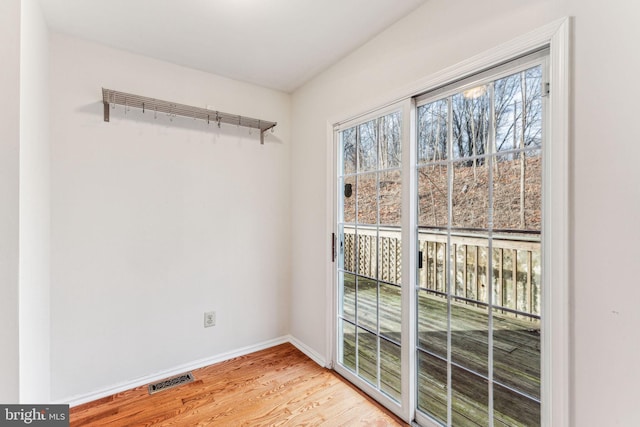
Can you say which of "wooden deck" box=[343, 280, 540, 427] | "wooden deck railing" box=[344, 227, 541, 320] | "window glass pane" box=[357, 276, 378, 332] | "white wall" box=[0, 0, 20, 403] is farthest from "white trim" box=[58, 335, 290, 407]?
"wooden deck railing" box=[344, 227, 541, 320]

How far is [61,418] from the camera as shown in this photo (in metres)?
1.64

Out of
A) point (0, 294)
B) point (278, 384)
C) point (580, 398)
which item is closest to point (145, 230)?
point (0, 294)

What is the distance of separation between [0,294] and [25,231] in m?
0.28

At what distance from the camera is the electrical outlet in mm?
2445

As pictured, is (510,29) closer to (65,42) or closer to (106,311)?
(65,42)

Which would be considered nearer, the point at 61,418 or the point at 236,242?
the point at 61,418

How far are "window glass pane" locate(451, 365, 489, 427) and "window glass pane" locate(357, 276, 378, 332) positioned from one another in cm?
60

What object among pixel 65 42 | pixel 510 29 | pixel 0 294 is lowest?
pixel 0 294

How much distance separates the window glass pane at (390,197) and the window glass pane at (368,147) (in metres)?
0.13

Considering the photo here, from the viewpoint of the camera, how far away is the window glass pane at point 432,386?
5.39ft

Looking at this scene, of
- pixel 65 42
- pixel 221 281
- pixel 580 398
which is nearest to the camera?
pixel 580 398

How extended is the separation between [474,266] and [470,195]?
1.21ft

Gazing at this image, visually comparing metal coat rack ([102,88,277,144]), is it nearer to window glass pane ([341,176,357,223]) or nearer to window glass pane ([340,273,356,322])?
window glass pane ([341,176,357,223])

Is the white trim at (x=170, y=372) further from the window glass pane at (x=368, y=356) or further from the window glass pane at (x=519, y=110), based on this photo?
the window glass pane at (x=519, y=110)
